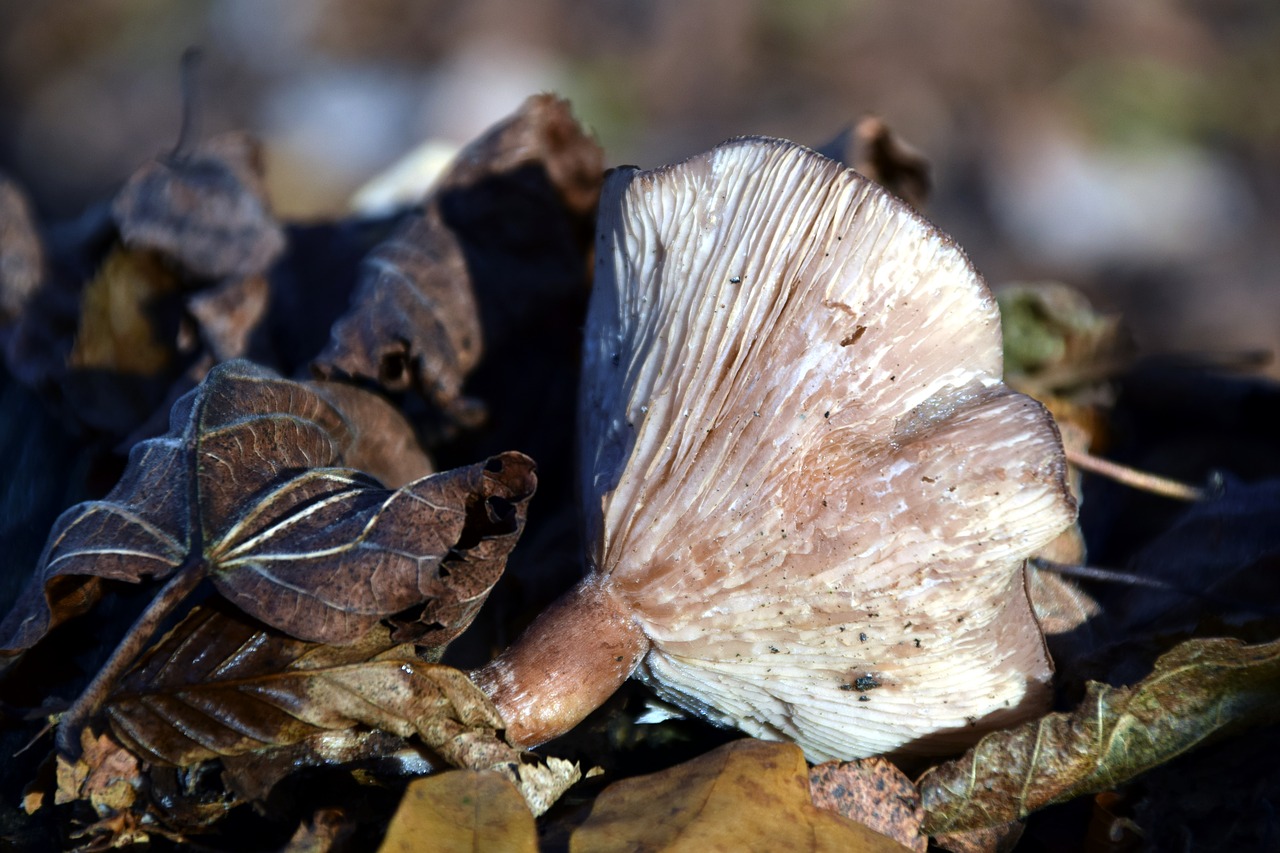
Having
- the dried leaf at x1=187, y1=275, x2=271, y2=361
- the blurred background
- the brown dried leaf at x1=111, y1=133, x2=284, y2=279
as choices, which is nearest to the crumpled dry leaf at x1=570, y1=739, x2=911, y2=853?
the dried leaf at x1=187, y1=275, x2=271, y2=361

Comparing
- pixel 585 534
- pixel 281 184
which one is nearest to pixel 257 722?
pixel 585 534

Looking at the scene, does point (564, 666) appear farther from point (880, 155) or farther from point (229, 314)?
point (880, 155)

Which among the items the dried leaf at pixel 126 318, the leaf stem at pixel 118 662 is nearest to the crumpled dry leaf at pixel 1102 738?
the leaf stem at pixel 118 662

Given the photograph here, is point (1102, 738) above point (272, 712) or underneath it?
underneath

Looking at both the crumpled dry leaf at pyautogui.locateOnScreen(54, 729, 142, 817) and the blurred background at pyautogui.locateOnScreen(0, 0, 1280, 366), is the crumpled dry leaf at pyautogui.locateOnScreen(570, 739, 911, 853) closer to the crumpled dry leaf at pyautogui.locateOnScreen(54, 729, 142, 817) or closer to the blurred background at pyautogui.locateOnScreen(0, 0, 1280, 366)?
the crumpled dry leaf at pyautogui.locateOnScreen(54, 729, 142, 817)

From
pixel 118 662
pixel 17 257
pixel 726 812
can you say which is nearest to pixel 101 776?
pixel 118 662

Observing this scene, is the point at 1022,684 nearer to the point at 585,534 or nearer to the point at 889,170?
the point at 585,534
